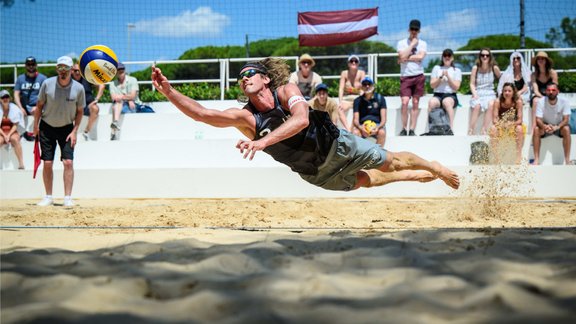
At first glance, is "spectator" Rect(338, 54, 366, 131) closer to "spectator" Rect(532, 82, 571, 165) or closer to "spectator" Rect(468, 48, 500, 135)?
"spectator" Rect(468, 48, 500, 135)

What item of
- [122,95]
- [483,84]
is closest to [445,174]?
[483,84]

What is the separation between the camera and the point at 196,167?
365 inches

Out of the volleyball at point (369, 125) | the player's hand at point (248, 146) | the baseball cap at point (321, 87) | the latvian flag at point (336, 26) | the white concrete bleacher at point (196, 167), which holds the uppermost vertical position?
the latvian flag at point (336, 26)

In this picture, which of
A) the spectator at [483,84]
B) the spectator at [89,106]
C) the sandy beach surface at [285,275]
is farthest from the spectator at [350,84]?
the sandy beach surface at [285,275]

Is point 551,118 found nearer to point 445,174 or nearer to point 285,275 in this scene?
point 445,174

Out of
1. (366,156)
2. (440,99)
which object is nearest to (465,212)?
(366,156)

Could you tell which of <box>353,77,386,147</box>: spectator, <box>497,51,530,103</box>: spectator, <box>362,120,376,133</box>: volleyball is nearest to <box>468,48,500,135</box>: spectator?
<box>497,51,530,103</box>: spectator

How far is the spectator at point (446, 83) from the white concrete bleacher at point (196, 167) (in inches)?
15.4

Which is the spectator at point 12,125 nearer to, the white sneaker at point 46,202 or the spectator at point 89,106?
the spectator at point 89,106

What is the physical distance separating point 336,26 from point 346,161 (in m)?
7.36

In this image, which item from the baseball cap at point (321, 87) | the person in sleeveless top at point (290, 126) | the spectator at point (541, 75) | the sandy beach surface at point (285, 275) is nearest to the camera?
the sandy beach surface at point (285, 275)

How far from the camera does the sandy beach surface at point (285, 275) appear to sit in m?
2.29

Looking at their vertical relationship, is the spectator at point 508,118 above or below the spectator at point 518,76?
below

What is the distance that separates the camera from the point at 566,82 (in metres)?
11.7
